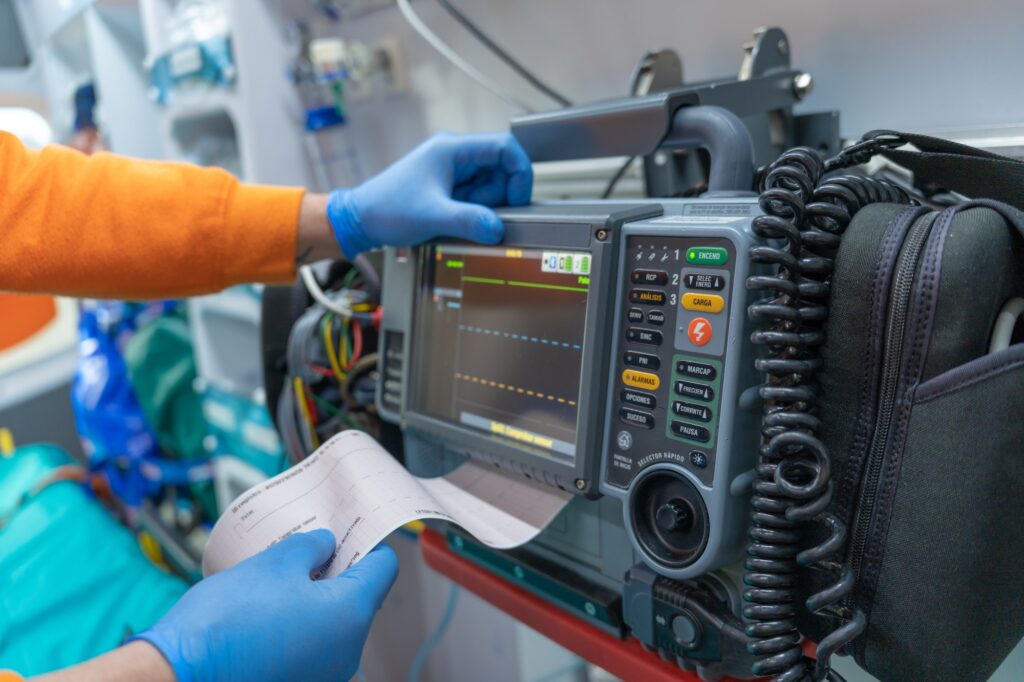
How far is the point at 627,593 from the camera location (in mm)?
633

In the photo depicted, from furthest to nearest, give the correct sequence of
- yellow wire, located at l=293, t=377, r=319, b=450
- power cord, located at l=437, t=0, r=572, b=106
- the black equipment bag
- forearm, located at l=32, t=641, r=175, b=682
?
power cord, located at l=437, t=0, r=572, b=106 < yellow wire, located at l=293, t=377, r=319, b=450 < forearm, located at l=32, t=641, r=175, b=682 < the black equipment bag

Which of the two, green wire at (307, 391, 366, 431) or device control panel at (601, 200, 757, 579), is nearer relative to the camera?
device control panel at (601, 200, 757, 579)

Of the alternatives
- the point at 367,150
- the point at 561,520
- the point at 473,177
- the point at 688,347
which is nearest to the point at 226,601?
the point at 561,520

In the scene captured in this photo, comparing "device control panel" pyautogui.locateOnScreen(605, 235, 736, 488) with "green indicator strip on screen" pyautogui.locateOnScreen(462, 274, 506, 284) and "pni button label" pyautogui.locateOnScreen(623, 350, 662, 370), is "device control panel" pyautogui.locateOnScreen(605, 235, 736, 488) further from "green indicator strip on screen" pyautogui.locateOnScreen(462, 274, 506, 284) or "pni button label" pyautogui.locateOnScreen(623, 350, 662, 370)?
"green indicator strip on screen" pyautogui.locateOnScreen(462, 274, 506, 284)

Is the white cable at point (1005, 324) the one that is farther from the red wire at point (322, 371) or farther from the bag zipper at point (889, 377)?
the red wire at point (322, 371)

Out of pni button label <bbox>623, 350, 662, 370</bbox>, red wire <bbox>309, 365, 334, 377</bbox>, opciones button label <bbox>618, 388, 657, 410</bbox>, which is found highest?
pni button label <bbox>623, 350, 662, 370</bbox>

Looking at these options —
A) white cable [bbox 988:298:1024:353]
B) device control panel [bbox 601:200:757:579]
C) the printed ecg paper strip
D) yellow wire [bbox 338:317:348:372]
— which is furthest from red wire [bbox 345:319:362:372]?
white cable [bbox 988:298:1024:353]

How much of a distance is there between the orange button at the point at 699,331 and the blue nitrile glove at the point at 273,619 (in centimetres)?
34

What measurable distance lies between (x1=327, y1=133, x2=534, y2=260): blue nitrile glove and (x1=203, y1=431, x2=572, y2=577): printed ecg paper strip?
9.6 inches

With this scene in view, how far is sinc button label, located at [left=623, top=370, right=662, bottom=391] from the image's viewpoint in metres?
0.55

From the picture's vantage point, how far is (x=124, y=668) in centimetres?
55

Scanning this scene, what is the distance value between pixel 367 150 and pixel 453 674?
1225 mm

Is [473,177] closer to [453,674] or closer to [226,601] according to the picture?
[226,601]

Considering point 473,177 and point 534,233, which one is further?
point 473,177
